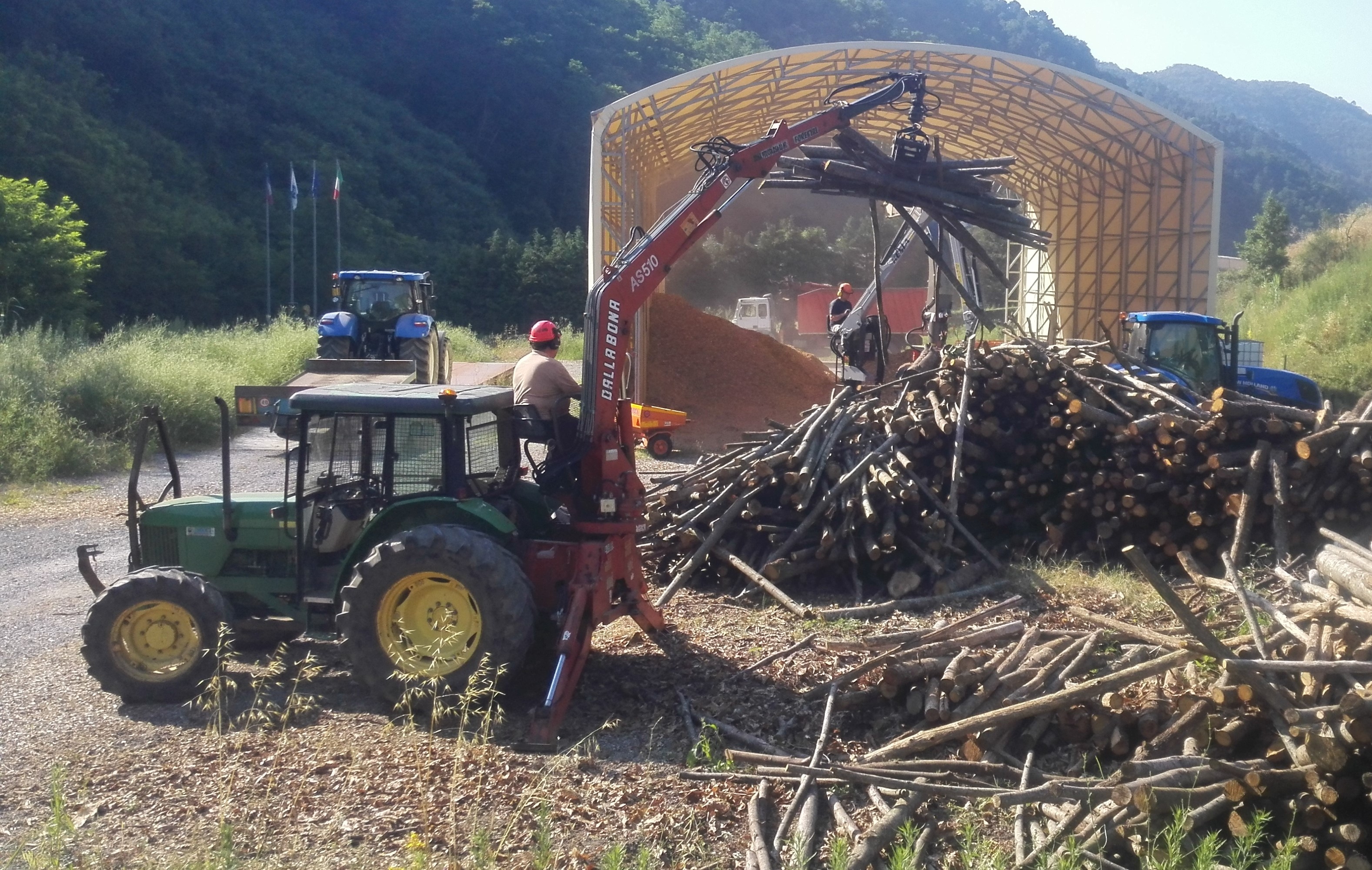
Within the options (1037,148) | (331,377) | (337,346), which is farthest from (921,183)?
(1037,148)

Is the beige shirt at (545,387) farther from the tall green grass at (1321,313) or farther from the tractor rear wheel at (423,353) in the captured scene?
the tall green grass at (1321,313)

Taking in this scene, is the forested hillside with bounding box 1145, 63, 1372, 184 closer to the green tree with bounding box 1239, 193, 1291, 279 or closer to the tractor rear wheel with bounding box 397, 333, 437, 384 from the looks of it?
the green tree with bounding box 1239, 193, 1291, 279

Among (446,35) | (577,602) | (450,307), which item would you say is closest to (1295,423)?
(577,602)

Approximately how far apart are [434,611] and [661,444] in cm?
1118

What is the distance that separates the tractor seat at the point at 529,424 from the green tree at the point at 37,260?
20.5 metres

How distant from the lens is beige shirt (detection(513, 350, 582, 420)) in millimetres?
7348

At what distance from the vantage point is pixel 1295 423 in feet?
29.2

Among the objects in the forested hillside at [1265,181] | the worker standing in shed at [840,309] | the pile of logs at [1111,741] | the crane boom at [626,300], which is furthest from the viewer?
the forested hillside at [1265,181]

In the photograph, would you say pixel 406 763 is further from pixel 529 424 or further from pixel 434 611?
pixel 529 424

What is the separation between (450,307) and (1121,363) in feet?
129

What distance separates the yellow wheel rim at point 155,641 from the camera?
666 centimetres

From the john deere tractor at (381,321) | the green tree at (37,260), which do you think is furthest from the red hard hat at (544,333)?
the green tree at (37,260)

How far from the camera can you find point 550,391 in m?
7.41

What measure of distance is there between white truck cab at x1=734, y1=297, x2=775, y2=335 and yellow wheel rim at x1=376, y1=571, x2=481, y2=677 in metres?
34.8
